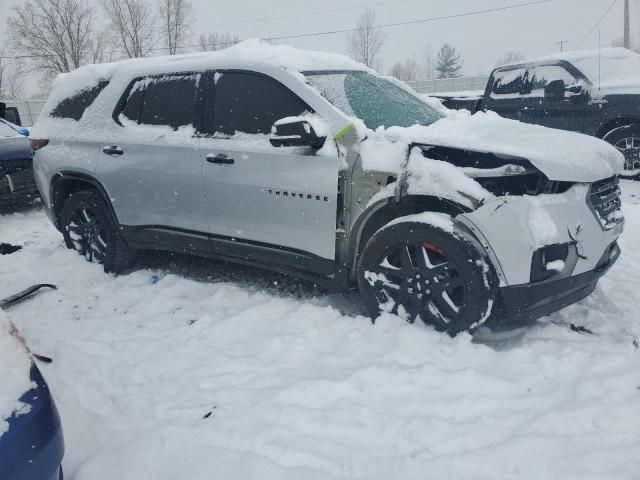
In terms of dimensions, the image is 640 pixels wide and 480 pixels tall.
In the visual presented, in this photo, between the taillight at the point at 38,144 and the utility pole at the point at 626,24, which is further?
the utility pole at the point at 626,24

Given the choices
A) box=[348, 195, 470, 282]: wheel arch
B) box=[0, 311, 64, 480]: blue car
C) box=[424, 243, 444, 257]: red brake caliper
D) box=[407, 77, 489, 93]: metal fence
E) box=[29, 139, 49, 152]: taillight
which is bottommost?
box=[0, 311, 64, 480]: blue car

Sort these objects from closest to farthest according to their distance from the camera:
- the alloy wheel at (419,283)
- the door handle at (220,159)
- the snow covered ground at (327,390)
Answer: the snow covered ground at (327,390) < the alloy wheel at (419,283) < the door handle at (220,159)

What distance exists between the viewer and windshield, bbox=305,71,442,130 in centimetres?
309

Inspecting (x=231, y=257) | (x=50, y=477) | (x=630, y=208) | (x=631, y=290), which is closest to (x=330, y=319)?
(x=231, y=257)

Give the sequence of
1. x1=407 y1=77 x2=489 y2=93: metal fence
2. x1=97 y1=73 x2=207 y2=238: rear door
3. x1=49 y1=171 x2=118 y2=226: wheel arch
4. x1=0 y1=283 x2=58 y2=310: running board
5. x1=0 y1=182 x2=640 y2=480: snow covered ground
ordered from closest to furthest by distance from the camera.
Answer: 1. x1=0 y1=182 x2=640 y2=480: snow covered ground
2. x1=97 y1=73 x2=207 y2=238: rear door
3. x1=0 y1=283 x2=58 y2=310: running board
4. x1=49 y1=171 x2=118 y2=226: wheel arch
5. x1=407 y1=77 x2=489 y2=93: metal fence

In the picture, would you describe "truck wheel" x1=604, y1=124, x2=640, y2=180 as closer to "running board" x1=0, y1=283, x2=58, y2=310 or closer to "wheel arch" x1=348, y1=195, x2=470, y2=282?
"wheel arch" x1=348, y1=195, x2=470, y2=282

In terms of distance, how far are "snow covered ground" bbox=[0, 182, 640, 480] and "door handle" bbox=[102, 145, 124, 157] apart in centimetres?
123

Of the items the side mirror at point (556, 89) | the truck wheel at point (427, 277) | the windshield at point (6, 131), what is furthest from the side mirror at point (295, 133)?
the windshield at point (6, 131)

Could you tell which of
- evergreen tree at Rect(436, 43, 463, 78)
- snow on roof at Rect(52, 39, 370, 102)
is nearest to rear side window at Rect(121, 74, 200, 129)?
snow on roof at Rect(52, 39, 370, 102)

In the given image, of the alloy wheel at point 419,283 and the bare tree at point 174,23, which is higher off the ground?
the bare tree at point 174,23

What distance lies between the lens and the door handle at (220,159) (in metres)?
3.27

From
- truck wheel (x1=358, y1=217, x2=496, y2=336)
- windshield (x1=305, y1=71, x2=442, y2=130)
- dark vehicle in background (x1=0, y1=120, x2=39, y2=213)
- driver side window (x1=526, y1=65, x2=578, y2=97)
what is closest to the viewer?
truck wheel (x1=358, y1=217, x2=496, y2=336)

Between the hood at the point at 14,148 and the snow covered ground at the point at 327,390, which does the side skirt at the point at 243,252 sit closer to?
the snow covered ground at the point at 327,390

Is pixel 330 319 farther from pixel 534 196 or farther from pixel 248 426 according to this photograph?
pixel 534 196
